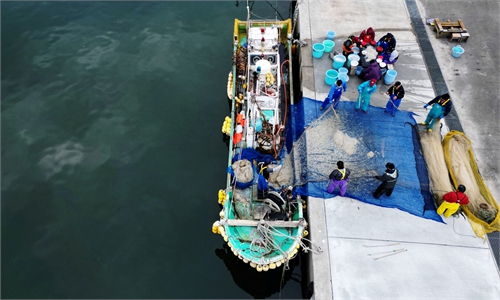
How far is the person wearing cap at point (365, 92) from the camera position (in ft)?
34.2

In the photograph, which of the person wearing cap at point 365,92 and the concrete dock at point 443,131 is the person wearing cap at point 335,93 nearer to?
the person wearing cap at point 365,92

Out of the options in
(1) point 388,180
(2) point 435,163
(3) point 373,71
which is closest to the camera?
(1) point 388,180

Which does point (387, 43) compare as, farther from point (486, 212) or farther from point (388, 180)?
point (486, 212)

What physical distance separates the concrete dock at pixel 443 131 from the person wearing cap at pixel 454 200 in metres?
0.53

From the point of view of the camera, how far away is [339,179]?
28.5ft

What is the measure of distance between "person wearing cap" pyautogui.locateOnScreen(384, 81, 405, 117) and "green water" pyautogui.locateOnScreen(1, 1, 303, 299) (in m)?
5.90

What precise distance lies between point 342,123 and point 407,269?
15.7 ft

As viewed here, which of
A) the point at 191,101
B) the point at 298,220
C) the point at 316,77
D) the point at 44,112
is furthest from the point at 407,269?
the point at 44,112

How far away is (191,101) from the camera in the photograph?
1441 cm

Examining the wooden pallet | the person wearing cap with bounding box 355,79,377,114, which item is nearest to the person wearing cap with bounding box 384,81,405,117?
the person wearing cap with bounding box 355,79,377,114

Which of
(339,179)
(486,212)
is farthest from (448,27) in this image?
(339,179)

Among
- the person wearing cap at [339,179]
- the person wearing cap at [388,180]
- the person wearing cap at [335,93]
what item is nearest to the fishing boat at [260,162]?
the person wearing cap at [339,179]

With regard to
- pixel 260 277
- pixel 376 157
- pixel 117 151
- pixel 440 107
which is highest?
pixel 440 107

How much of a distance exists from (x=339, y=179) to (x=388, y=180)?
123cm
